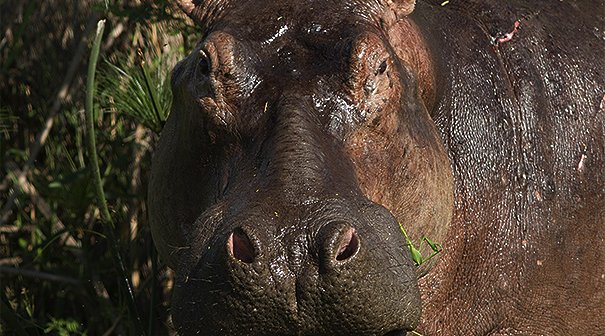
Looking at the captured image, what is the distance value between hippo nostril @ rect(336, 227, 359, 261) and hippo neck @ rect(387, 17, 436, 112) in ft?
3.09

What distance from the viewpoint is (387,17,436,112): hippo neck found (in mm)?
3746

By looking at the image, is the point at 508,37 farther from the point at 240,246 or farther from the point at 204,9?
the point at 240,246

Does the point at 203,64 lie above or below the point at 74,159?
above

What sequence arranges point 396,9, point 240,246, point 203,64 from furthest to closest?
point 396,9, point 203,64, point 240,246

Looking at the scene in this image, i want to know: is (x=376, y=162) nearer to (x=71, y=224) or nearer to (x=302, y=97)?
(x=302, y=97)

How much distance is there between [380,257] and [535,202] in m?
1.04

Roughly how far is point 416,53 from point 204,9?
0.63 meters

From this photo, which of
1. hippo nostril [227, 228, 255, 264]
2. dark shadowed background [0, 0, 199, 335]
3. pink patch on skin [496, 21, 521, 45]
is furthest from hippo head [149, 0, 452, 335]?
dark shadowed background [0, 0, 199, 335]

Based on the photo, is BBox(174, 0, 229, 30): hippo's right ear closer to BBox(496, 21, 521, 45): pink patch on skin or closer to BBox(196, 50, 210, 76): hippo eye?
BBox(196, 50, 210, 76): hippo eye

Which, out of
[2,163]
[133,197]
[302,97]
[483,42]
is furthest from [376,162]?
[2,163]

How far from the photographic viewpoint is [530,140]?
394 centimetres

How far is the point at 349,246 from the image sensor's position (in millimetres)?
2906

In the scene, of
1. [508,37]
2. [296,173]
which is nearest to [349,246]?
[296,173]

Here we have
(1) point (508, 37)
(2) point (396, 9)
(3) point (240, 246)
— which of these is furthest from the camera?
(1) point (508, 37)
